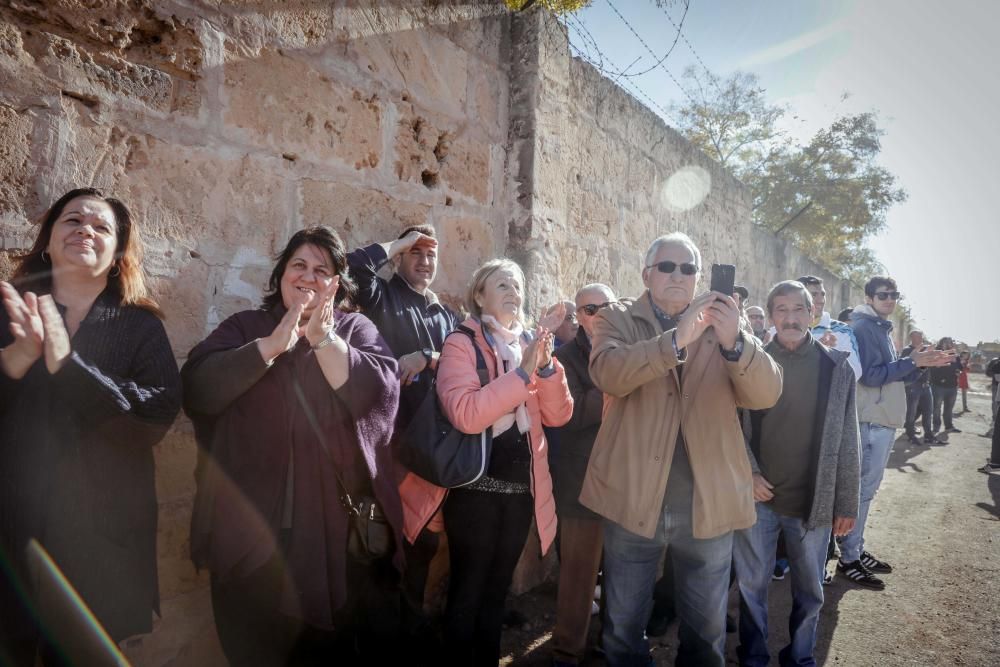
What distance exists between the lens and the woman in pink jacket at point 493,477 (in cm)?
228

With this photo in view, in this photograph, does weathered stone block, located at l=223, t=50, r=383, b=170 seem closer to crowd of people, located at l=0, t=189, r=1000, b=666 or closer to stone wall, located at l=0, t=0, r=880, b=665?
stone wall, located at l=0, t=0, r=880, b=665

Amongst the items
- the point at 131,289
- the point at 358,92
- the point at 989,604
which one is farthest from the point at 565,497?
the point at 989,604

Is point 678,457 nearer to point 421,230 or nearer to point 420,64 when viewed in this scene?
point 421,230

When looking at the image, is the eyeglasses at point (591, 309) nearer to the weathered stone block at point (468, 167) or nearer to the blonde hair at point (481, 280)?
the blonde hair at point (481, 280)

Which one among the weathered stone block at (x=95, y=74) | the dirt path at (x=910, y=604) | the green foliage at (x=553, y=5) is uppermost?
the green foliage at (x=553, y=5)

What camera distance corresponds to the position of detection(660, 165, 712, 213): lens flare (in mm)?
5879

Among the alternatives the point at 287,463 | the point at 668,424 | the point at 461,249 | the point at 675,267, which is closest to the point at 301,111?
the point at 461,249

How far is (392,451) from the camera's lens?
2346 mm

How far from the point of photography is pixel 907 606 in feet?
11.9

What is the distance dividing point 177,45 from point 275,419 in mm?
1548

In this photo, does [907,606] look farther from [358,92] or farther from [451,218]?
[358,92]

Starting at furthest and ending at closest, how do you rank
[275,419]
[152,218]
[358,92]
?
1. [358,92]
2. [152,218]
3. [275,419]

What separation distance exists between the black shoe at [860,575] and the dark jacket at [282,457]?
11.9 ft

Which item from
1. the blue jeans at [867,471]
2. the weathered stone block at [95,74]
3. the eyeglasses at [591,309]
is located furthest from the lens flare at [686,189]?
the weathered stone block at [95,74]
